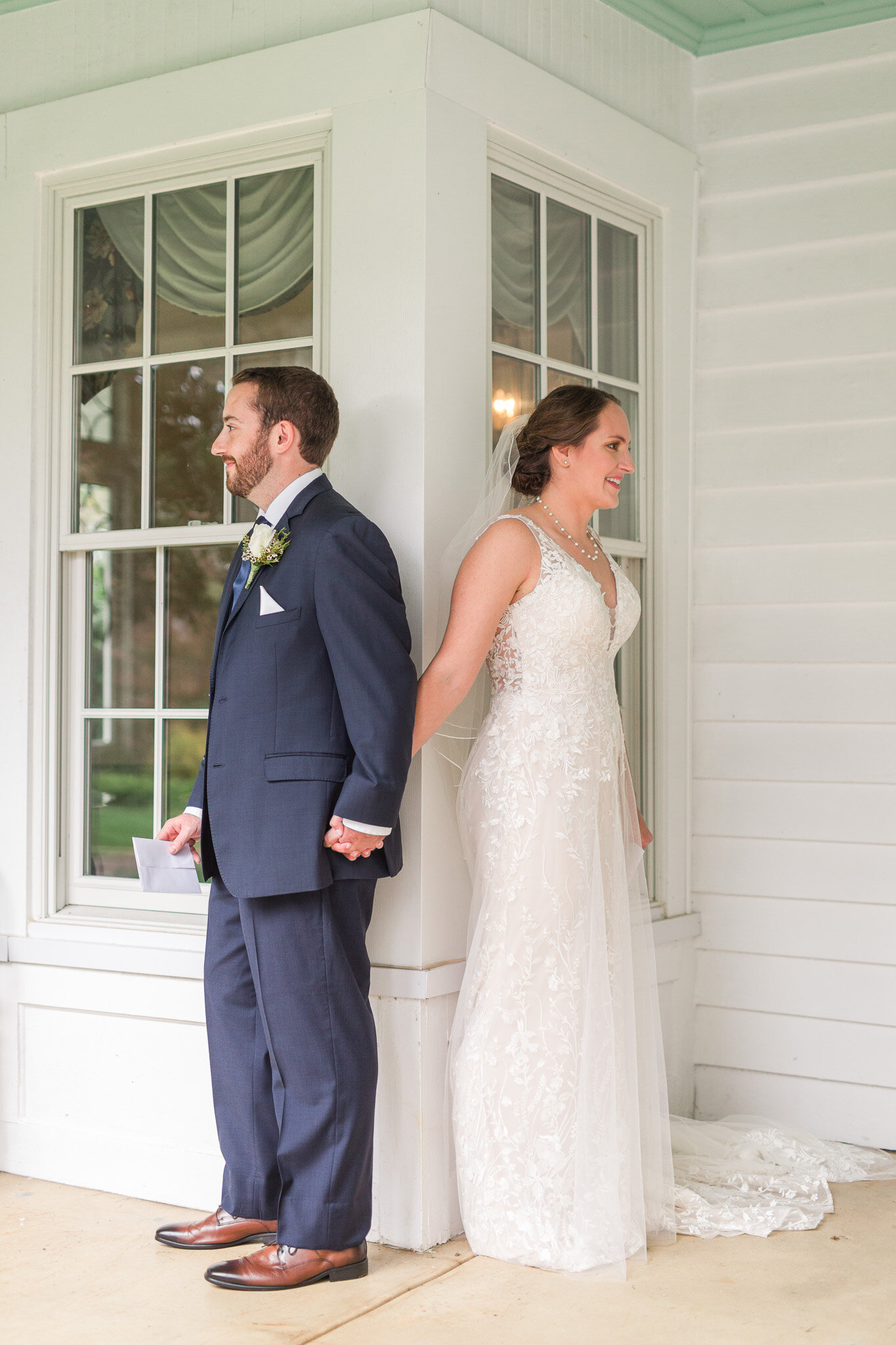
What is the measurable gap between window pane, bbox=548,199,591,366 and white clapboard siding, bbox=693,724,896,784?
1.24m

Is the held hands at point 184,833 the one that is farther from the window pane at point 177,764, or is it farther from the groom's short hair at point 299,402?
the groom's short hair at point 299,402

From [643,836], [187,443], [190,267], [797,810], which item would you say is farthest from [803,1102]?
[190,267]

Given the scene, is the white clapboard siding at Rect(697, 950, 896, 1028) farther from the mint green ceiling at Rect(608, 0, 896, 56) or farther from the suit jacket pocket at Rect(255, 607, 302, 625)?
the mint green ceiling at Rect(608, 0, 896, 56)

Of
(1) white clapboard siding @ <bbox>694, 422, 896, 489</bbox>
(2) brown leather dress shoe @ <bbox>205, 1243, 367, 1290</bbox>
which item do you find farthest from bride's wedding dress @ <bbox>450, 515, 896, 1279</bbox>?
(1) white clapboard siding @ <bbox>694, 422, 896, 489</bbox>

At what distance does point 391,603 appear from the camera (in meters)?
2.95

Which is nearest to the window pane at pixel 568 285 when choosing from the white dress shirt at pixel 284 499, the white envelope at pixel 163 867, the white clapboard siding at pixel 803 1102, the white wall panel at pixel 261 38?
the white wall panel at pixel 261 38

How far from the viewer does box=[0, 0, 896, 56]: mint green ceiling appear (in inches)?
160

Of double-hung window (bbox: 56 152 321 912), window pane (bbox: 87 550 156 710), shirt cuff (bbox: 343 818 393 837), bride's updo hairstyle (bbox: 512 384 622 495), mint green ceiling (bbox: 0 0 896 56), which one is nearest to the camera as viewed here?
shirt cuff (bbox: 343 818 393 837)

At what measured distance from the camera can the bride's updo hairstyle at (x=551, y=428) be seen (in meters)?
3.26

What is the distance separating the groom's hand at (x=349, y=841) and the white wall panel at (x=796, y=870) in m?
1.70

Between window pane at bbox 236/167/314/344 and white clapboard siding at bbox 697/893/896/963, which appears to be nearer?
window pane at bbox 236/167/314/344

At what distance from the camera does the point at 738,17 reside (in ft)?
13.7

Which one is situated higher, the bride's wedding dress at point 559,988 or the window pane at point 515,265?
the window pane at point 515,265

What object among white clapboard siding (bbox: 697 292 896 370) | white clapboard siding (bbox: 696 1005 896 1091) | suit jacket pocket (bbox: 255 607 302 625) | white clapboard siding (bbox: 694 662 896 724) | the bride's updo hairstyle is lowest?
white clapboard siding (bbox: 696 1005 896 1091)
